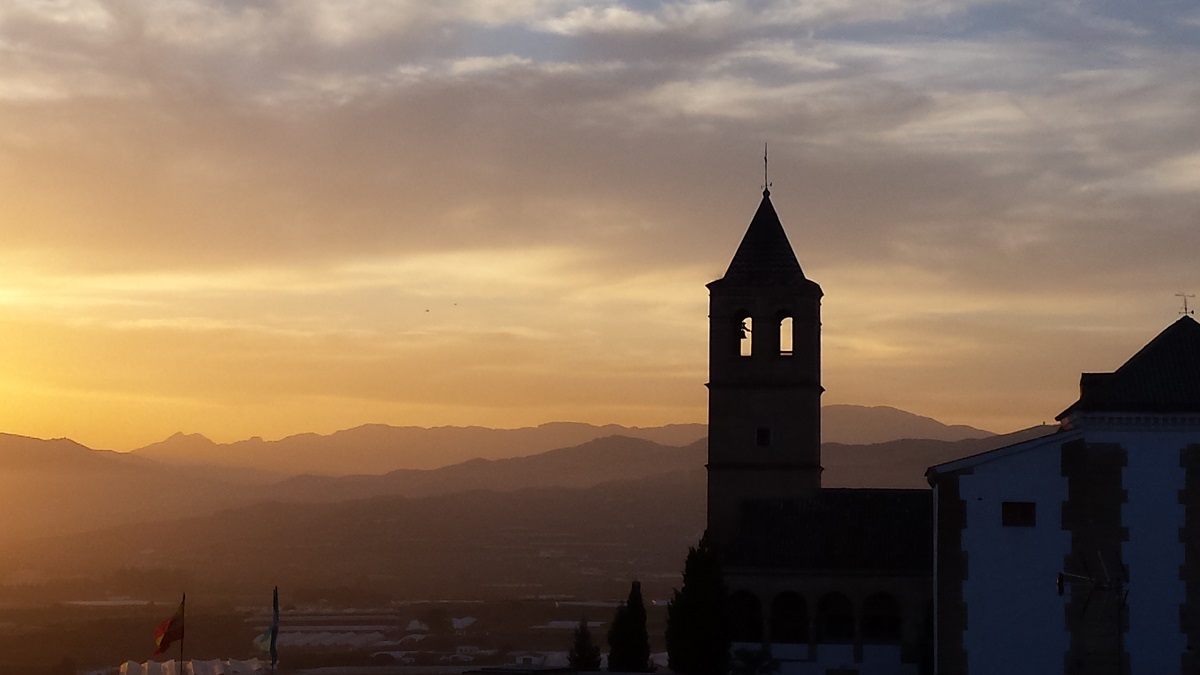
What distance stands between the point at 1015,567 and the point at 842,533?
257 inches

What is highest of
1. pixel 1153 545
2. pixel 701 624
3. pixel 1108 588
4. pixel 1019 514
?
pixel 1019 514

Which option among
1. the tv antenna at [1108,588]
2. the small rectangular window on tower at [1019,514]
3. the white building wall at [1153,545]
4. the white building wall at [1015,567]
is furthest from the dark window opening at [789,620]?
the white building wall at [1153,545]

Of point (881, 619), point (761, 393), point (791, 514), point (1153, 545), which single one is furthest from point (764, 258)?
point (1153, 545)

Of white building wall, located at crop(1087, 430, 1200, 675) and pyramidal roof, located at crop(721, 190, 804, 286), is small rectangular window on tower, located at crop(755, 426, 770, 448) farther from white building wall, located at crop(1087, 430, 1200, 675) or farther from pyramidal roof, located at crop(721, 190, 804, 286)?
white building wall, located at crop(1087, 430, 1200, 675)

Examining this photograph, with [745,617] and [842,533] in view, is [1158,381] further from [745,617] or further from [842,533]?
[745,617]

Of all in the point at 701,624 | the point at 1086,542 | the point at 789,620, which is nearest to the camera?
the point at 1086,542

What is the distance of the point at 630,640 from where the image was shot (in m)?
52.6

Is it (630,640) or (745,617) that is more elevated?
(745,617)

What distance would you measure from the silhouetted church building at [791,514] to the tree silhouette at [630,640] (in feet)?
8.90

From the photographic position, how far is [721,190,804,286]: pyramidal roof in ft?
188

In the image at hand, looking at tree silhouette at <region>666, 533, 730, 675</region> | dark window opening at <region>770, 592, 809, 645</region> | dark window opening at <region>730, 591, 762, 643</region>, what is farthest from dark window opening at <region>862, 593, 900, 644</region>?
tree silhouette at <region>666, 533, 730, 675</region>

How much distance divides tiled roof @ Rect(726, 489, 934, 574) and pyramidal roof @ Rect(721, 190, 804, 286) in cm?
713

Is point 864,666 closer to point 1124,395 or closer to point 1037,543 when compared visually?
point 1037,543

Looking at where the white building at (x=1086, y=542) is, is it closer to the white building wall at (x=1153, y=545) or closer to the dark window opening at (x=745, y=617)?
the white building wall at (x=1153, y=545)
